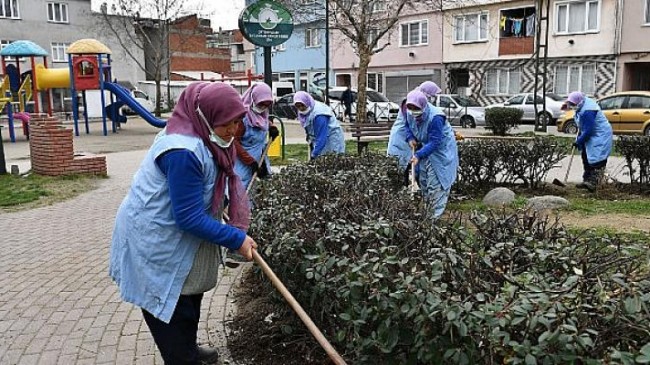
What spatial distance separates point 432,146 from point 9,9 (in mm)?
38565

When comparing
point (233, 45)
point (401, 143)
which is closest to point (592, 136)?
point (401, 143)

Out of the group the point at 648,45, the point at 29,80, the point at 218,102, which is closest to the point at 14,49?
the point at 29,80

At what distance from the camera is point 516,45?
28828mm

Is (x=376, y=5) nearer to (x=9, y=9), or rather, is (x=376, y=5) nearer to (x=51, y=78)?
(x=51, y=78)

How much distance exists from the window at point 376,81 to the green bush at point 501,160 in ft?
89.7

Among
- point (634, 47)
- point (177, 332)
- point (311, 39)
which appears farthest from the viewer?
point (311, 39)

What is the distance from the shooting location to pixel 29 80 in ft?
67.1

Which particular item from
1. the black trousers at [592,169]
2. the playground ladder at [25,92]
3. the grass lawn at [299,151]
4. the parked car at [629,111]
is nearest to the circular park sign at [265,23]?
the grass lawn at [299,151]

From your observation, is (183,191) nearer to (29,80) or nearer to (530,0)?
(29,80)

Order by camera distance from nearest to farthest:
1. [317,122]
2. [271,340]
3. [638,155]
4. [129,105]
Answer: [271,340]
[317,122]
[638,155]
[129,105]

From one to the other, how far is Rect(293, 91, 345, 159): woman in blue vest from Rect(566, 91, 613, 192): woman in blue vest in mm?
3830

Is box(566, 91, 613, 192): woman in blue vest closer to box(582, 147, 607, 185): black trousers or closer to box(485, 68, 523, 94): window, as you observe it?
box(582, 147, 607, 185): black trousers

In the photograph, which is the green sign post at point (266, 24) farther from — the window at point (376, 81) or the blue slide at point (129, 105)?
the window at point (376, 81)

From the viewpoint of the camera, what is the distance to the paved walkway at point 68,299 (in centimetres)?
361
